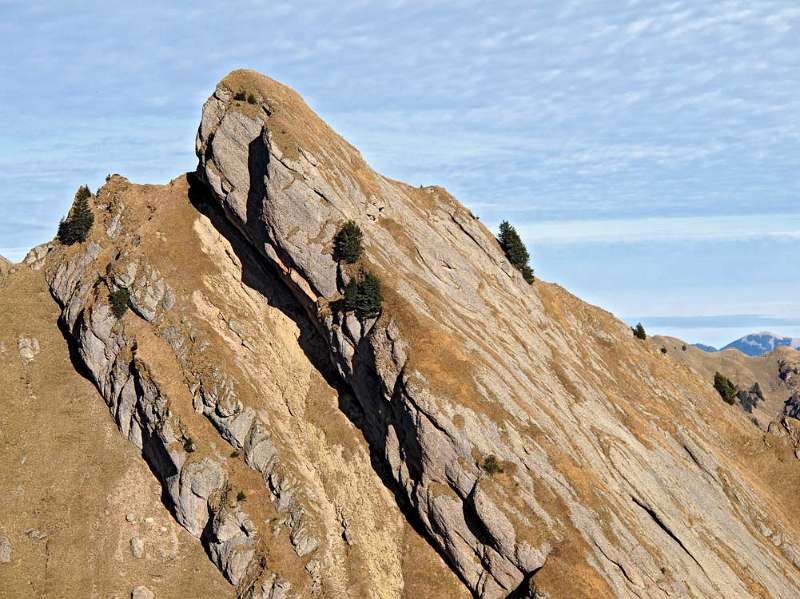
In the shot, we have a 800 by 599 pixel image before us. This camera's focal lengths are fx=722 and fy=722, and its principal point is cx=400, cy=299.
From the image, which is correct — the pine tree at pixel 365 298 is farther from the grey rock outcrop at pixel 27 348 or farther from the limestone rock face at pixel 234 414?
the grey rock outcrop at pixel 27 348

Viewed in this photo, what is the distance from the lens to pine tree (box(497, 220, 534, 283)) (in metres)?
115

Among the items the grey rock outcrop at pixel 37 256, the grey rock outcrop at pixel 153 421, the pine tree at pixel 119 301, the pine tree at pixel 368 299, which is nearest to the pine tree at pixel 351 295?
the pine tree at pixel 368 299

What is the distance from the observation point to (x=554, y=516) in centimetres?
7050

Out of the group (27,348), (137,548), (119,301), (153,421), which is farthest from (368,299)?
(27,348)

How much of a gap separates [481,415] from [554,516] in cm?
1200

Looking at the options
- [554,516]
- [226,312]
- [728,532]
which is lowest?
[728,532]

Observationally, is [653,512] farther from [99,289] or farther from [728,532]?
[99,289]

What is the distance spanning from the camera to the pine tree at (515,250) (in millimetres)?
115188

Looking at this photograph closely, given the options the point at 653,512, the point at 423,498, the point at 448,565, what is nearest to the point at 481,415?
the point at 423,498

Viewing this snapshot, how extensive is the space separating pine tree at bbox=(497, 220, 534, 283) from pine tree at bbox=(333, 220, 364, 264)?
37.8 m

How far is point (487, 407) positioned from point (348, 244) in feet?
80.8

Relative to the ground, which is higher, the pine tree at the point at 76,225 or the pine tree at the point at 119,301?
the pine tree at the point at 76,225

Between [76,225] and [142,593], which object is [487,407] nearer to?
[142,593]

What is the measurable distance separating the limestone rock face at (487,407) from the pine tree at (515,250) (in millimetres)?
3451
